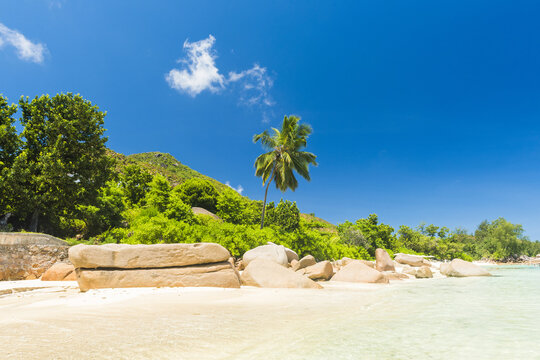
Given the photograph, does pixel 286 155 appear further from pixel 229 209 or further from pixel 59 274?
pixel 59 274

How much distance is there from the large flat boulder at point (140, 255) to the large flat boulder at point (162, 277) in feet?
0.47

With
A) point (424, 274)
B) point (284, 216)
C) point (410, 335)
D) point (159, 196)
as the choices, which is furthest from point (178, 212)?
point (284, 216)

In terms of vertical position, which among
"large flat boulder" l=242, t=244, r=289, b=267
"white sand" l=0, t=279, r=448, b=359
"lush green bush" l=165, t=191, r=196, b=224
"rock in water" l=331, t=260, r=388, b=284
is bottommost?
"rock in water" l=331, t=260, r=388, b=284

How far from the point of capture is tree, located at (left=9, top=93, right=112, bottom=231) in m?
12.7

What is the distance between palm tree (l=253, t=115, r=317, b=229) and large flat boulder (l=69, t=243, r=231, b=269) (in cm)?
1436

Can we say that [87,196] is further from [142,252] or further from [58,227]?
[142,252]

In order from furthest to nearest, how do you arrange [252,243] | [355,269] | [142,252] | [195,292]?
[252,243] → [355,269] → [142,252] → [195,292]

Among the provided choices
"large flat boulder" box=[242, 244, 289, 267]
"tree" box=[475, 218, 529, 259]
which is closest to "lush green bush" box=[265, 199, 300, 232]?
"large flat boulder" box=[242, 244, 289, 267]

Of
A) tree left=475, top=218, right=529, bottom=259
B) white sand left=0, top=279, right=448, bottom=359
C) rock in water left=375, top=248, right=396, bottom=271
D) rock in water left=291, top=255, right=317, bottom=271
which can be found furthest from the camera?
tree left=475, top=218, right=529, bottom=259

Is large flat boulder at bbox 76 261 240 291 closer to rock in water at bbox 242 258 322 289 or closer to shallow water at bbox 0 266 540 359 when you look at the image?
rock in water at bbox 242 258 322 289

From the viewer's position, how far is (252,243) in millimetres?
16500

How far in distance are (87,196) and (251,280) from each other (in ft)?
37.6

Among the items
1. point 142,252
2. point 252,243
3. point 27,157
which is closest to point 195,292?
point 142,252

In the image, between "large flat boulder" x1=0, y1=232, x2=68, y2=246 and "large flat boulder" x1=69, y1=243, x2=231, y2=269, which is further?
"large flat boulder" x1=0, y1=232, x2=68, y2=246
